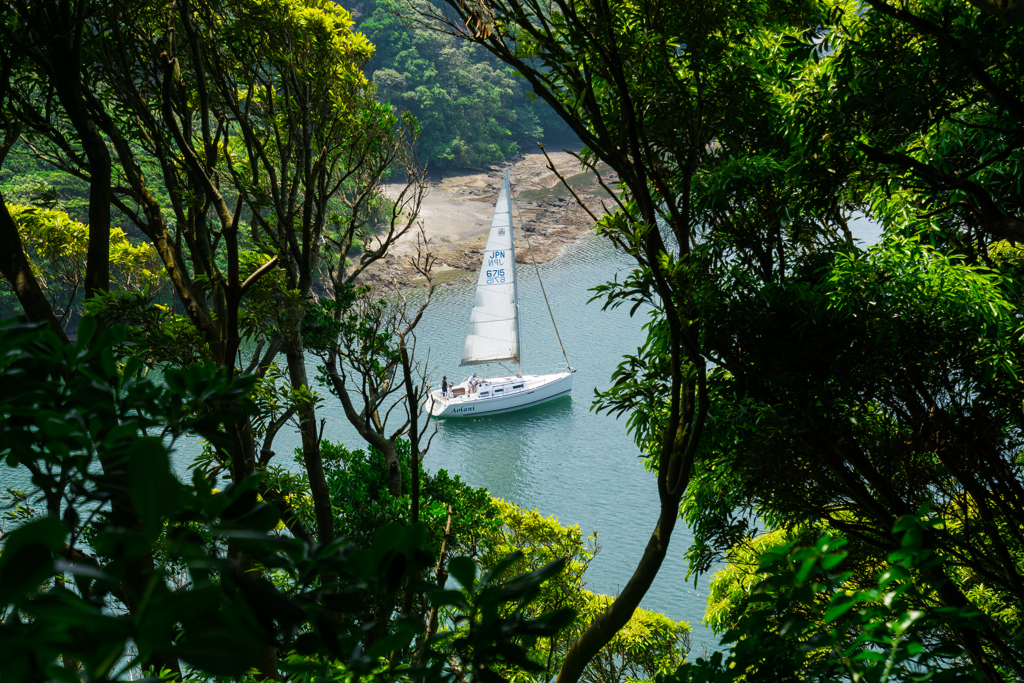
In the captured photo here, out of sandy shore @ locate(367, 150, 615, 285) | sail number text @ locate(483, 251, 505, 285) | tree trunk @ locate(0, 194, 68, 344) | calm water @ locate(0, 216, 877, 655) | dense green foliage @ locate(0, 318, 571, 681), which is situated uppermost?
sandy shore @ locate(367, 150, 615, 285)

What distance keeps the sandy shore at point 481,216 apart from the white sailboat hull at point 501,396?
25.3 ft

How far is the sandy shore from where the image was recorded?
73.3 ft

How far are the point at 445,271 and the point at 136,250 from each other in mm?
15908

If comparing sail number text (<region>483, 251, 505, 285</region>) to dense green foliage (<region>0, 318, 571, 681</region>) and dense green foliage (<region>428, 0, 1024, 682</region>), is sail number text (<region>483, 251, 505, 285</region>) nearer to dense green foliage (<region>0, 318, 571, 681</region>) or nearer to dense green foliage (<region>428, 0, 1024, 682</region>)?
dense green foliage (<region>428, 0, 1024, 682</region>)

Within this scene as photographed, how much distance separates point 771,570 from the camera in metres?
0.75

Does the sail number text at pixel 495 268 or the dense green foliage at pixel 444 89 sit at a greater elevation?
the dense green foliage at pixel 444 89

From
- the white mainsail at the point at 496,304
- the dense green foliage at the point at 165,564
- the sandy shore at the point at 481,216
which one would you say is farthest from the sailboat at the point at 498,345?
the dense green foliage at the point at 165,564

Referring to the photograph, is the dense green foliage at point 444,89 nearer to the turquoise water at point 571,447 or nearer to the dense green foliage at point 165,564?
the turquoise water at point 571,447

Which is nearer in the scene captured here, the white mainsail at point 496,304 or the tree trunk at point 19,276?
the tree trunk at point 19,276

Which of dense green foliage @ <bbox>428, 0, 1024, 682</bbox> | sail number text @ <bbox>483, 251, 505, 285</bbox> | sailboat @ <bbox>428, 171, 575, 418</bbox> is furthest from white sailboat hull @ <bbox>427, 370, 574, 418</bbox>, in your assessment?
dense green foliage @ <bbox>428, 0, 1024, 682</bbox>

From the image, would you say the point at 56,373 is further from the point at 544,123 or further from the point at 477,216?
the point at 544,123

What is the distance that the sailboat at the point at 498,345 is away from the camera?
13477 millimetres

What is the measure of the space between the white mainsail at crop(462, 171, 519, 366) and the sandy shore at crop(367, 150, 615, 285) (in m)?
6.58

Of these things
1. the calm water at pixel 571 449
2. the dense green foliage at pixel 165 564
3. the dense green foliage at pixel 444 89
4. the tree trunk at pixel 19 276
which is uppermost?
the dense green foliage at pixel 444 89
